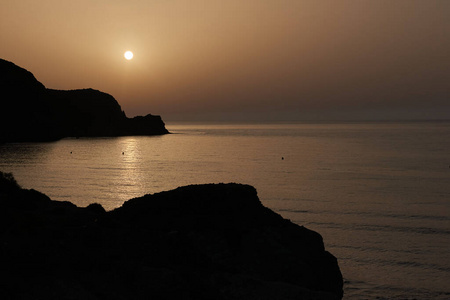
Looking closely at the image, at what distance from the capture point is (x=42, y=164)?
85625 millimetres

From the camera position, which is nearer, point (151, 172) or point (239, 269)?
point (239, 269)

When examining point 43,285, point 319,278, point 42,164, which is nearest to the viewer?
point 43,285

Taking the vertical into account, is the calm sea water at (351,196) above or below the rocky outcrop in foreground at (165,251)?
below

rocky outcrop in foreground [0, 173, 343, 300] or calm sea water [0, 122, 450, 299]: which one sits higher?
rocky outcrop in foreground [0, 173, 343, 300]

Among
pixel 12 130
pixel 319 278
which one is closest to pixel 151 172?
pixel 319 278

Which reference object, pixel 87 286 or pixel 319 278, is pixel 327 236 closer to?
pixel 319 278

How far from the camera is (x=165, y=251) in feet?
54.8

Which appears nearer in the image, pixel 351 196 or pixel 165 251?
pixel 165 251

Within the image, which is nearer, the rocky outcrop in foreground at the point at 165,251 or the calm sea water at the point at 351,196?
the rocky outcrop in foreground at the point at 165,251

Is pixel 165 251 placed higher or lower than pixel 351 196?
higher

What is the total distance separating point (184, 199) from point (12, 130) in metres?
176

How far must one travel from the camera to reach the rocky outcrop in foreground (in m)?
13.8

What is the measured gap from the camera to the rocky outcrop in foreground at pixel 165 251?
45.3ft

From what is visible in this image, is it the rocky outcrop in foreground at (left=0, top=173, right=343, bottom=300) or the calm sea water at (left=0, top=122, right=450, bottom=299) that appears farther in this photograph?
the calm sea water at (left=0, top=122, right=450, bottom=299)
